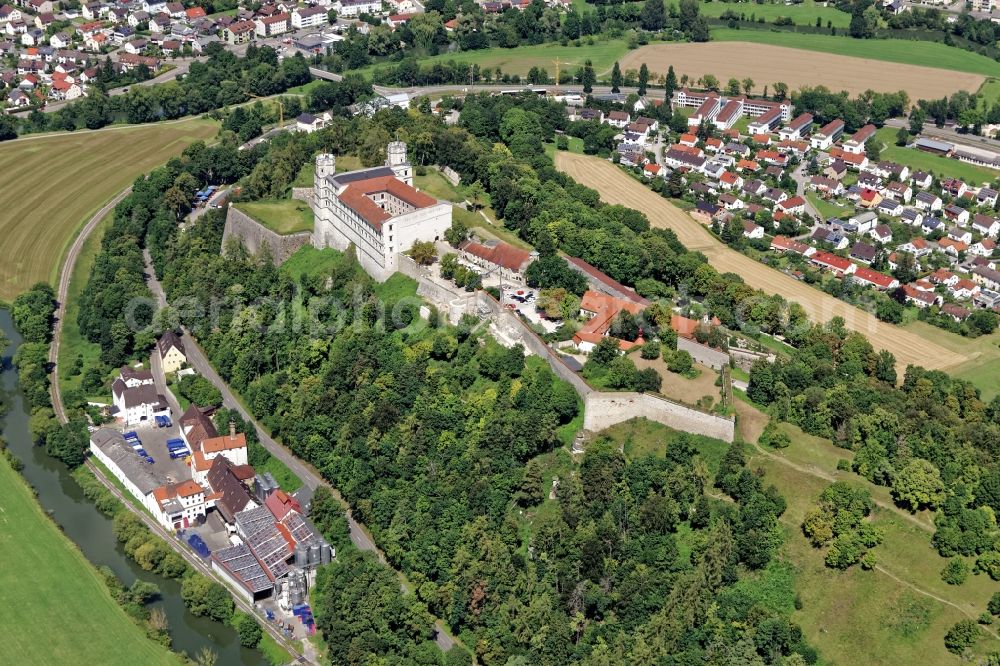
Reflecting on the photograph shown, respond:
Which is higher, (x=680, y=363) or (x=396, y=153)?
(x=396, y=153)

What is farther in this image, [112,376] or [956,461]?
[112,376]

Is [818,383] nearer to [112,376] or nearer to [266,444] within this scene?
[266,444]

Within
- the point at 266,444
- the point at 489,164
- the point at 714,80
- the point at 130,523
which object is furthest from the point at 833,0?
the point at 130,523

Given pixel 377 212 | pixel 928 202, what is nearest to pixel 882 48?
pixel 928 202

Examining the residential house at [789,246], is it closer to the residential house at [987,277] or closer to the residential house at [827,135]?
the residential house at [987,277]

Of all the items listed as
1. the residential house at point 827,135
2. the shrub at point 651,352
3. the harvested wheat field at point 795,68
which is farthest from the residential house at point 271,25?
the shrub at point 651,352

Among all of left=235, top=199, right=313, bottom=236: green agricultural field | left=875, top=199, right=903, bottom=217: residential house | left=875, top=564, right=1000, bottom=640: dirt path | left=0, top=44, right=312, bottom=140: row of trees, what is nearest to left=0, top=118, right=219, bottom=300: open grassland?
left=0, top=44, right=312, bottom=140: row of trees

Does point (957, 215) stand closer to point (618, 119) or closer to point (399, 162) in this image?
point (618, 119)
